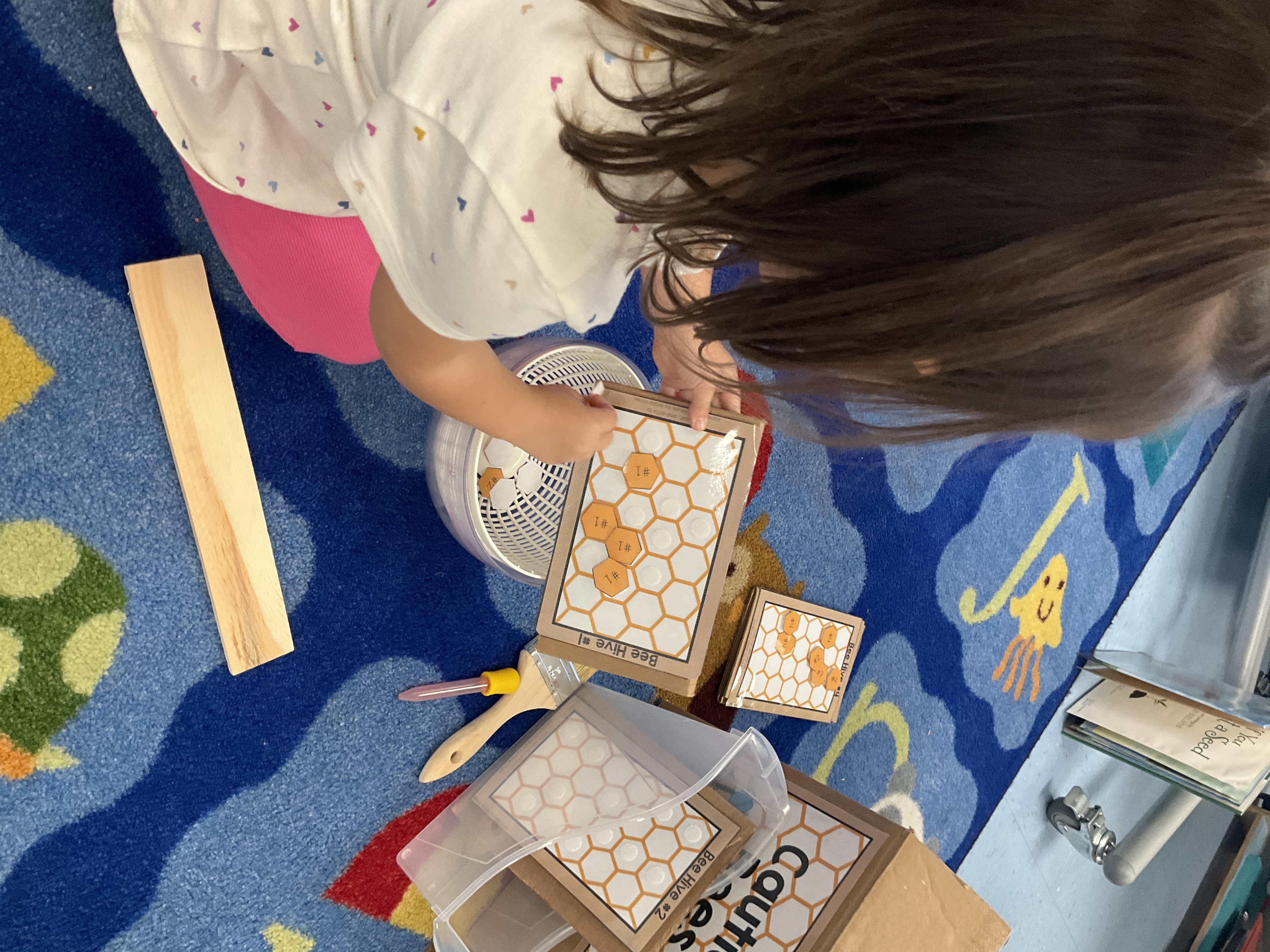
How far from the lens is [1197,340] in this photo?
1.14ft

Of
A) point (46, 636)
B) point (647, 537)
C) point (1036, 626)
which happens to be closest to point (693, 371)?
point (647, 537)

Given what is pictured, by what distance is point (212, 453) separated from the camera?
2.09ft

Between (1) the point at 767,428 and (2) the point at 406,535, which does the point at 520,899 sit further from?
(1) the point at 767,428

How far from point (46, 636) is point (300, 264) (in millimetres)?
322

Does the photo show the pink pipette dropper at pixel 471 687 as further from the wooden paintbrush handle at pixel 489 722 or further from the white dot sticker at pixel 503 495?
the white dot sticker at pixel 503 495

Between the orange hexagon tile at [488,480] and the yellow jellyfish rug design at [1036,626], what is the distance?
0.77 meters

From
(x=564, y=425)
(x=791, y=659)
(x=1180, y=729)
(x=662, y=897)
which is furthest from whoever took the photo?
(x=1180, y=729)

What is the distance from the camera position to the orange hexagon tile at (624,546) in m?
0.65

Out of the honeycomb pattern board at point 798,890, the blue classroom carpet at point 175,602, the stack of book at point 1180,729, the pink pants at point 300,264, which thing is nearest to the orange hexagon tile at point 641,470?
the blue classroom carpet at point 175,602

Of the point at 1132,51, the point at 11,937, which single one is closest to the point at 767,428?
the point at 1132,51

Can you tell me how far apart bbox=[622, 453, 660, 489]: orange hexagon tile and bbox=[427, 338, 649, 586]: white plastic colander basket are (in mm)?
70

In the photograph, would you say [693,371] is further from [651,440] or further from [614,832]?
[614,832]

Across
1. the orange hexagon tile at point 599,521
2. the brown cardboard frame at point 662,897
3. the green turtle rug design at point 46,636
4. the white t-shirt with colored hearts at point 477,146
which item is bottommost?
the brown cardboard frame at point 662,897

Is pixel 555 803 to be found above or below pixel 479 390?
below
